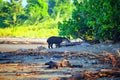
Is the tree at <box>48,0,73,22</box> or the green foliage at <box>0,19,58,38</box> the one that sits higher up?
the tree at <box>48,0,73,22</box>

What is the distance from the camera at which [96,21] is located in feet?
79.0

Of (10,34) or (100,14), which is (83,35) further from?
(10,34)

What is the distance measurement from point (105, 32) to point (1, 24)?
36.9 metres

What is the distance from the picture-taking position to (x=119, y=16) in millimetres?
22953

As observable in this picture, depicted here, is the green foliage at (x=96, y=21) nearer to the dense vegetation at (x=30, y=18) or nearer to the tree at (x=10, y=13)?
the dense vegetation at (x=30, y=18)

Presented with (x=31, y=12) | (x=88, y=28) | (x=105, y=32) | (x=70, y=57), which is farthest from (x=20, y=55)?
(x=31, y=12)

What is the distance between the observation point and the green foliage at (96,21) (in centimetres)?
2298

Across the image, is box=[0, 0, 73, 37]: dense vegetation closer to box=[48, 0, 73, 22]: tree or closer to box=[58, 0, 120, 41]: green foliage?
box=[48, 0, 73, 22]: tree

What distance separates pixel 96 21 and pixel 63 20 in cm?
679

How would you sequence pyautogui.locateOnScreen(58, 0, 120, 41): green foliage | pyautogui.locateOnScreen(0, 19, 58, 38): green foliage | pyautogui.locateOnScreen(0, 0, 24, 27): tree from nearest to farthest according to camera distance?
pyautogui.locateOnScreen(58, 0, 120, 41): green foliage → pyautogui.locateOnScreen(0, 19, 58, 38): green foliage → pyautogui.locateOnScreen(0, 0, 24, 27): tree

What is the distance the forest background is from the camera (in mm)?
23406

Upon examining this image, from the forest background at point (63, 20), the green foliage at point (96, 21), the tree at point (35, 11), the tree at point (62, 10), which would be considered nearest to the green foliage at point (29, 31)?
the forest background at point (63, 20)

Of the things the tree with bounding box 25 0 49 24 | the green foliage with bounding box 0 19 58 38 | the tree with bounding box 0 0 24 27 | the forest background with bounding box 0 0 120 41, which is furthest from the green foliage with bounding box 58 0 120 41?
the tree with bounding box 25 0 49 24


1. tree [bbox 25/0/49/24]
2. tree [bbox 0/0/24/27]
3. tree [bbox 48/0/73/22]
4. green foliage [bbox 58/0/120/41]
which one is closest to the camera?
green foliage [bbox 58/0/120/41]
